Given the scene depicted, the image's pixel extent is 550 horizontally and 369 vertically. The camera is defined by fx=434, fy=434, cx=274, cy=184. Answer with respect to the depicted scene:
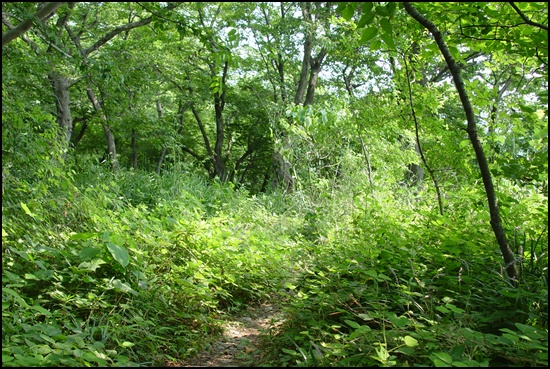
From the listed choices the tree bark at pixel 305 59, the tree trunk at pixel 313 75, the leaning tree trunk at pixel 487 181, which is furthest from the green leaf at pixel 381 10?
the tree trunk at pixel 313 75

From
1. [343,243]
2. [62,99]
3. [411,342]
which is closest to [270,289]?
[343,243]

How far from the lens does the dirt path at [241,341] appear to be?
9.43 feet

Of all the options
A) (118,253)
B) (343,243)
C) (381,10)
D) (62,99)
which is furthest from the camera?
(62,99)

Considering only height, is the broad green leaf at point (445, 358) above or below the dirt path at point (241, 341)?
above

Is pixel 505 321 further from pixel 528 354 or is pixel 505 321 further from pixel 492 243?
pixel 492 243

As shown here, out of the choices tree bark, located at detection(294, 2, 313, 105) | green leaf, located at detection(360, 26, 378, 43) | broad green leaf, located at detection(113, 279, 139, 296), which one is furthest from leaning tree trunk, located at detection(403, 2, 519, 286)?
tree bark, located at detection(294, 2, 313, 105)

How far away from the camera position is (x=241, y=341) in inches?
128

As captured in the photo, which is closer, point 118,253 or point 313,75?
point 118,253

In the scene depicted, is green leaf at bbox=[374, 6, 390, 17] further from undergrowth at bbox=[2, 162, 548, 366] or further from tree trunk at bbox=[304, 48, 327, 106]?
tree trunk at bbox=[304, 48, 327, 106]

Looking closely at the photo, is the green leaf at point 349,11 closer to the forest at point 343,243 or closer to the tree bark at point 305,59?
the forest at point 343,243

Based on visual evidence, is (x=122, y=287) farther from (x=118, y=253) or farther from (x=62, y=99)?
(x=62, y=99)

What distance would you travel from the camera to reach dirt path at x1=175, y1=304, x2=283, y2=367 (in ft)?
9.43

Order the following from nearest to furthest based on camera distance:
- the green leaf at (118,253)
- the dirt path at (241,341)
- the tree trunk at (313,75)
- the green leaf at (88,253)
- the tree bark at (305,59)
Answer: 1. the dirt path at (241,341)
2. the green leaf at (118,253)
3. the green leaf at (88,253)
4. the tree bark at (305,59)
5. the tree trunk at (313,75)

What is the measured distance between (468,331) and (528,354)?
0.90ft
